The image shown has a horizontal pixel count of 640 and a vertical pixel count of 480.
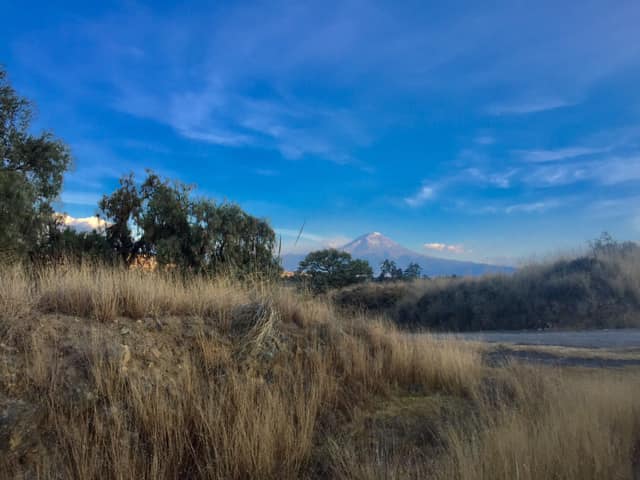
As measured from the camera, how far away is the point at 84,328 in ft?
15.5

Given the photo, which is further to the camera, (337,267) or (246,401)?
(337,267)

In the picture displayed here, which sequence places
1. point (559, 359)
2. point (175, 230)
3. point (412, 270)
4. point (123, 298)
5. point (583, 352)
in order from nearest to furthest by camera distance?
point (123, 298)
point (559, 359)
point (583, 352)
point (175, 230)
point (412, 270)

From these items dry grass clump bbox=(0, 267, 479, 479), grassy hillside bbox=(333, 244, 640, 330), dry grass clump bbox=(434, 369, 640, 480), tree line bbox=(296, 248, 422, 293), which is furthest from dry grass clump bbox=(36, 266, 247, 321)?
tree line bbox=(296, 248, 422, 293)

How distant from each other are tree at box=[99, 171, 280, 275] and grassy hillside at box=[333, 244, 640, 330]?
16.4 feet

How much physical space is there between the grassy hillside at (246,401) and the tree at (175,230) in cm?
570

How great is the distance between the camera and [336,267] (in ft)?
125

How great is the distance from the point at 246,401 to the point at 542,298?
18.8 metres

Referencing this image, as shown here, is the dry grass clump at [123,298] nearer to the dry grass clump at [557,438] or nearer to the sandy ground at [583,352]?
the dry grass clump at [557,438]

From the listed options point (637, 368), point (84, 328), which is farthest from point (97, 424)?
point (637, 368)

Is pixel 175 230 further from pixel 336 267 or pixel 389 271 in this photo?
pixel 389 271

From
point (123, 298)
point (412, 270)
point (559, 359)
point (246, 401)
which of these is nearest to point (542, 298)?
point (559, 359)

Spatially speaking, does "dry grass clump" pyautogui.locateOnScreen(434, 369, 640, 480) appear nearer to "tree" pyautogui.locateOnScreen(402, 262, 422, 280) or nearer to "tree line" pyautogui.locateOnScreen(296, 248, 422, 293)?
"tree line" pyautogui.locateOnScreen(296, 248, 422, 293)

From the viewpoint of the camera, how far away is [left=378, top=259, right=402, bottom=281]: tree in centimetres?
4399

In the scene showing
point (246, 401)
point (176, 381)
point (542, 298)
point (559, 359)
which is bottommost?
point (559, 359)
